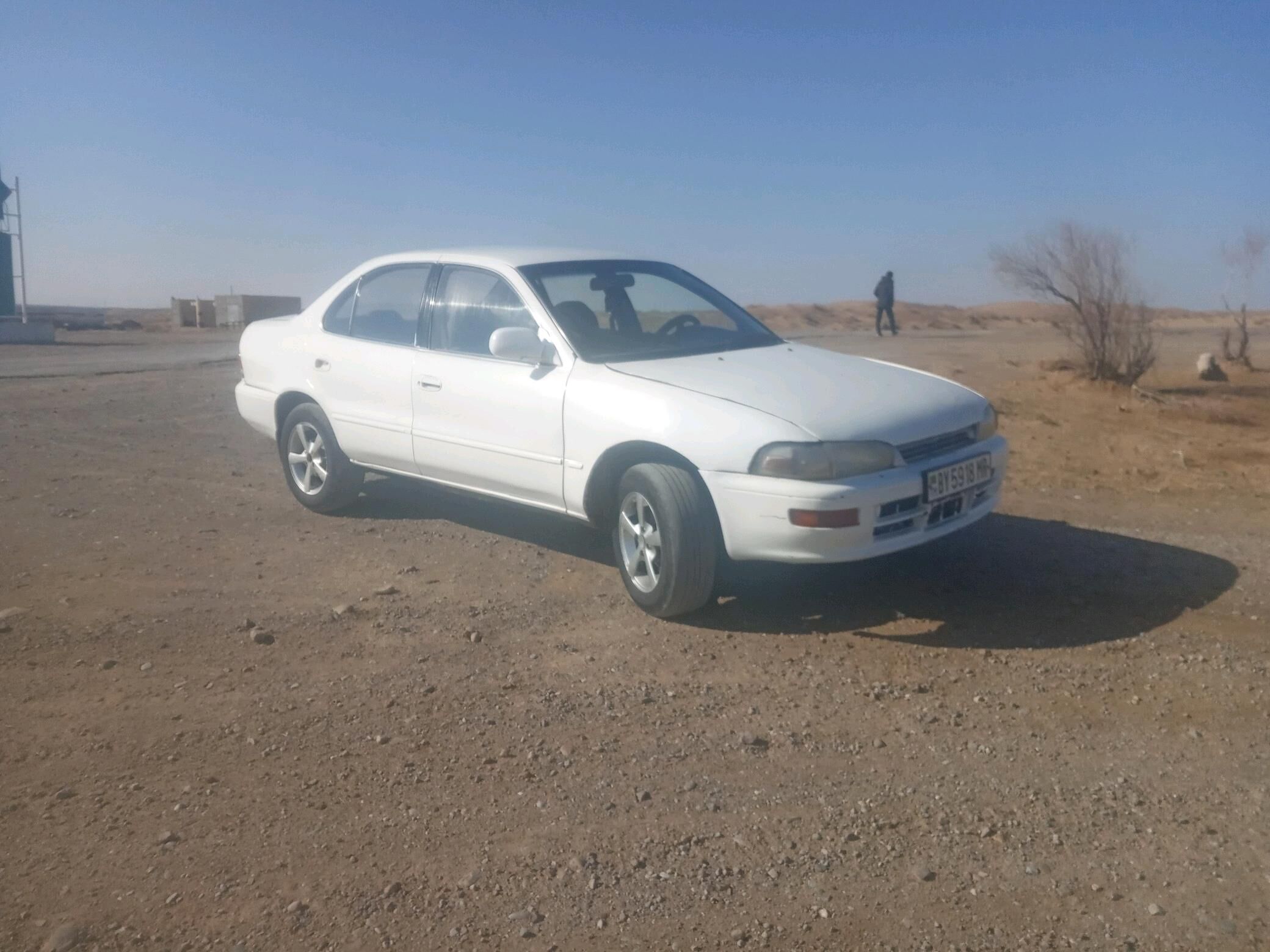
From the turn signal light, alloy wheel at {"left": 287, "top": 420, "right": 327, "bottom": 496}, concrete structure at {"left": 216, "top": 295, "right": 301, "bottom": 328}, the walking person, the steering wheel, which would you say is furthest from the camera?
concrete structure at {"left": 216, "top": 295, "right": 301, "bottom": 328}

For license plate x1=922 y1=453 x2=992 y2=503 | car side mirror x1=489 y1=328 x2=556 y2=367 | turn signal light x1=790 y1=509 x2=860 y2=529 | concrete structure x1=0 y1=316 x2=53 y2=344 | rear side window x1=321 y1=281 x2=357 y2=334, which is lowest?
turn signal light x1=790 y1=509 x2=860 y2=529

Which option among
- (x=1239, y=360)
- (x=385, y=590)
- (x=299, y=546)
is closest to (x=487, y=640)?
(x=385, y=590)

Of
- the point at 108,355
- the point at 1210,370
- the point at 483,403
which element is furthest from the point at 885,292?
the point at 483,403

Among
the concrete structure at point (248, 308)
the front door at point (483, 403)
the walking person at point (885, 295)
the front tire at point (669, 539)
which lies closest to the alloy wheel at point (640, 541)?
the front tire at point (669, 539)

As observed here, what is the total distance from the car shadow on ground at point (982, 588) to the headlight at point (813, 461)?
727mm

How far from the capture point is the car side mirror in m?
5.54

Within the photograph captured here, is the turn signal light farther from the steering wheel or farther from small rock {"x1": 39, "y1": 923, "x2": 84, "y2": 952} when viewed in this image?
small rock {"x1": 39, "y1": 923, "x2": 84, "y2": 952}

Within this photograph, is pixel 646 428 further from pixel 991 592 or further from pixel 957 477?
pixel 991 592

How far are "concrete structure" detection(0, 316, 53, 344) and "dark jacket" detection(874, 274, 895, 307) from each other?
20.5 meters

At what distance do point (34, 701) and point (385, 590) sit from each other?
1688mm

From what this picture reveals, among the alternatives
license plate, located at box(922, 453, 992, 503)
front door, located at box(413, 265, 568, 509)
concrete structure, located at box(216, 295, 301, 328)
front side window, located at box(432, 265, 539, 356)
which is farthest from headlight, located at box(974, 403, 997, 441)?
concrete structure, located at box(216, 295, 301, 328)

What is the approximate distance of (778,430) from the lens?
461 centimetres

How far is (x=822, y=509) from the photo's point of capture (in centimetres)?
449

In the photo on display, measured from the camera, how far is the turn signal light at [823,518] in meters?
4.50
